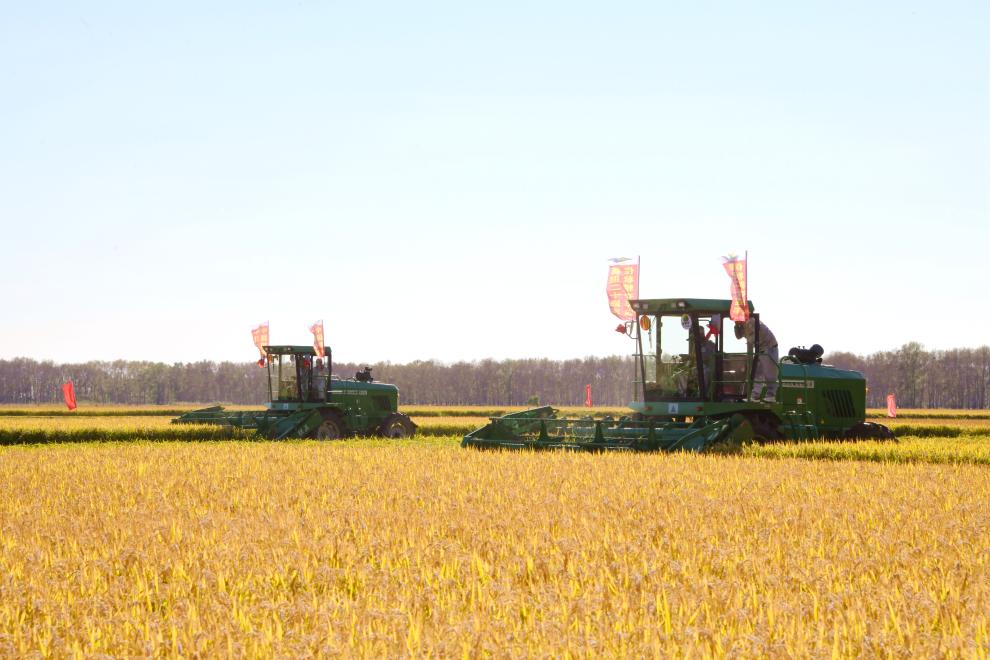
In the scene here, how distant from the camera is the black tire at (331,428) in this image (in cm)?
2562

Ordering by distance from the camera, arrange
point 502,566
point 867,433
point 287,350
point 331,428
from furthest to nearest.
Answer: point 287,350
point 331,428
point 867,433
point 502,566

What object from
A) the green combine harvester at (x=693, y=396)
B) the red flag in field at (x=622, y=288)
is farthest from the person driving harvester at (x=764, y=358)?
the red flag in field at (x=622, y=288)

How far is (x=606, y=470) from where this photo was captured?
14062 mm

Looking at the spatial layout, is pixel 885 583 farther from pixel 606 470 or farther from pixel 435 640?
pixel 606 470

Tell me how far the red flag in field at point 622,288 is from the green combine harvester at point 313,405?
8764 mm

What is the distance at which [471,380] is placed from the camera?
144500mm

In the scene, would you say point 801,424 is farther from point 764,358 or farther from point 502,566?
point 502,566

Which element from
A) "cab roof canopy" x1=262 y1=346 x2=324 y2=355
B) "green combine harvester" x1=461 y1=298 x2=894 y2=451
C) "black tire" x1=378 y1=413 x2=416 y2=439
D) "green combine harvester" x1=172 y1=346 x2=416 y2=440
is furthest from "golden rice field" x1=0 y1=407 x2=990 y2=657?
"black tire" x1=378 y1=413 x2=416 y2=439

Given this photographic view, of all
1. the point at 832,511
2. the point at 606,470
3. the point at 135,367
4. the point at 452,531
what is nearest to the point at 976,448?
the point at 606,470

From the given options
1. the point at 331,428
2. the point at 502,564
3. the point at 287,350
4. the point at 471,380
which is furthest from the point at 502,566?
the point at 471,380

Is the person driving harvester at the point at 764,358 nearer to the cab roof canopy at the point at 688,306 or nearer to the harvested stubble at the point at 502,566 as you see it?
the cab roof canopy at the point at 688,306

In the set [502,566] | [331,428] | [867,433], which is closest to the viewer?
[502,566]

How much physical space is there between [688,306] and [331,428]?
1084cm

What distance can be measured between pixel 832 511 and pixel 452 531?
12.2 feet
